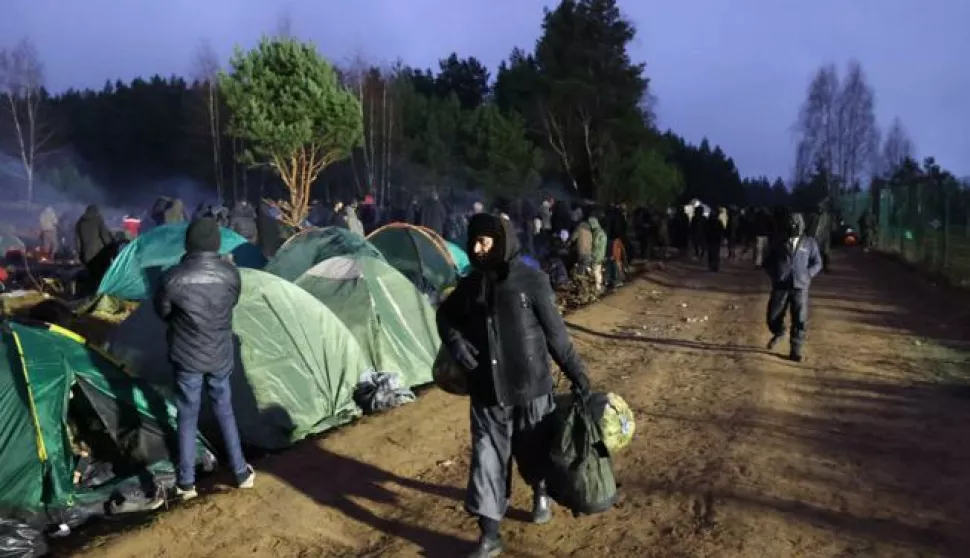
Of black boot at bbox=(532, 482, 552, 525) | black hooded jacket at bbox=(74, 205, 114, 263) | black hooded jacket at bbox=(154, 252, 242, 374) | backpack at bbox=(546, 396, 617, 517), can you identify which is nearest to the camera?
backpack at bbox=(546, 396, 617, 517)

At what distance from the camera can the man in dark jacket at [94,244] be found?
14680 mm

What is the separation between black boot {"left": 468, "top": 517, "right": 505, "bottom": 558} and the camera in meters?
5.13

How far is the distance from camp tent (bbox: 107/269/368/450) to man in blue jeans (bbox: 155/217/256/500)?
122 cm

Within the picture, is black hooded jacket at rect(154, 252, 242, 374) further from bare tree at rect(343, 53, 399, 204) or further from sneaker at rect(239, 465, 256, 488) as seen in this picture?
bare tree at rect(343, 53, 399, 204)

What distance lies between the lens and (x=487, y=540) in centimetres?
515

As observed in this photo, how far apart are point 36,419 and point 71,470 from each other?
1.41 feet

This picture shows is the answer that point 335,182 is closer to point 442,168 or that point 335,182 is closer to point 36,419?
point 442,168

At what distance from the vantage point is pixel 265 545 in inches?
221

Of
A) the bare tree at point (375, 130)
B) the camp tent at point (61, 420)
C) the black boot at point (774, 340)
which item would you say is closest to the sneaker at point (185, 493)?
the camp tent at point (61, 420)

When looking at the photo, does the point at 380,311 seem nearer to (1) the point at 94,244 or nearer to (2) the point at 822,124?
(1) the point at 94,244

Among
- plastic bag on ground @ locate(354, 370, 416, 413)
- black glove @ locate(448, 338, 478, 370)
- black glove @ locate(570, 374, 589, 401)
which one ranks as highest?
black glove @ locate(448, 338, 478, 370)

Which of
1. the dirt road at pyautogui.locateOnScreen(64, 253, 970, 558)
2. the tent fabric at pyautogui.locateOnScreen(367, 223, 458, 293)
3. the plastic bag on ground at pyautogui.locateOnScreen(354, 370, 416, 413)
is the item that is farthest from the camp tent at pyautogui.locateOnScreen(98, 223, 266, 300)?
the dirt road at pyautogui.locateOnScreen(64, 253, 970, 558)

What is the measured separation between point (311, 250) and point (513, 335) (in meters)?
8.17

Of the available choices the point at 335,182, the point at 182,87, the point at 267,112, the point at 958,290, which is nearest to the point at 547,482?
the point at 958,290
